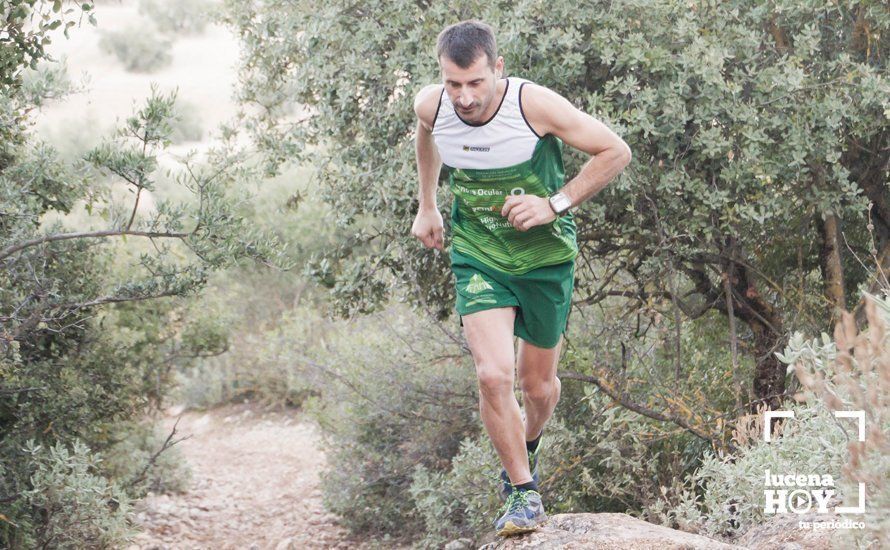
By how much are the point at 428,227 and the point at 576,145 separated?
827 millimetres

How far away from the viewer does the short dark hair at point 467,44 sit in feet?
12.8

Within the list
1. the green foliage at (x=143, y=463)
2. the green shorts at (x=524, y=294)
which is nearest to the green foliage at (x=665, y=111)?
the green shorts at (x=524, y=294)

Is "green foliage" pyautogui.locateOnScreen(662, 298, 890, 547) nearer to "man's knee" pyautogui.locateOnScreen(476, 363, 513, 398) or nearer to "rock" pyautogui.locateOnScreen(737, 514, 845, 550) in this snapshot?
"rock" pyautogui.locateOnScreen(737, 514, 845, 550)

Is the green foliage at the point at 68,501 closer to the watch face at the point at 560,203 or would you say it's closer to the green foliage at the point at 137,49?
the watch face at the point at 560,203

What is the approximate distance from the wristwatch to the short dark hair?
0.56 meters

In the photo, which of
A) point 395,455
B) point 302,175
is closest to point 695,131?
point 395,455

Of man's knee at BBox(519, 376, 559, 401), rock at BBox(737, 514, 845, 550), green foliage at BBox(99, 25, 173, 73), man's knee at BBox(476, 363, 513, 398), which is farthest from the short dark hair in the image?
green foliage at BBox(99, 25, 173, 73)

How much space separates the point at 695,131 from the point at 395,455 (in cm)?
378

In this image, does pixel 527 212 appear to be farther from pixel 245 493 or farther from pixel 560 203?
pixel 245 493

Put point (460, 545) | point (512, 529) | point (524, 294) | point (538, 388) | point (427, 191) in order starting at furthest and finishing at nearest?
point (460, 545), point (427, 191), point (538, 388), point (524, 294), point (512, 529)

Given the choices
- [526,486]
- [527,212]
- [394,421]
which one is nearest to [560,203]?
[527,212]

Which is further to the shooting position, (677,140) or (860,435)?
(677,140)

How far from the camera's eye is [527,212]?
3959mm

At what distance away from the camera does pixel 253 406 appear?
14.3 meters
